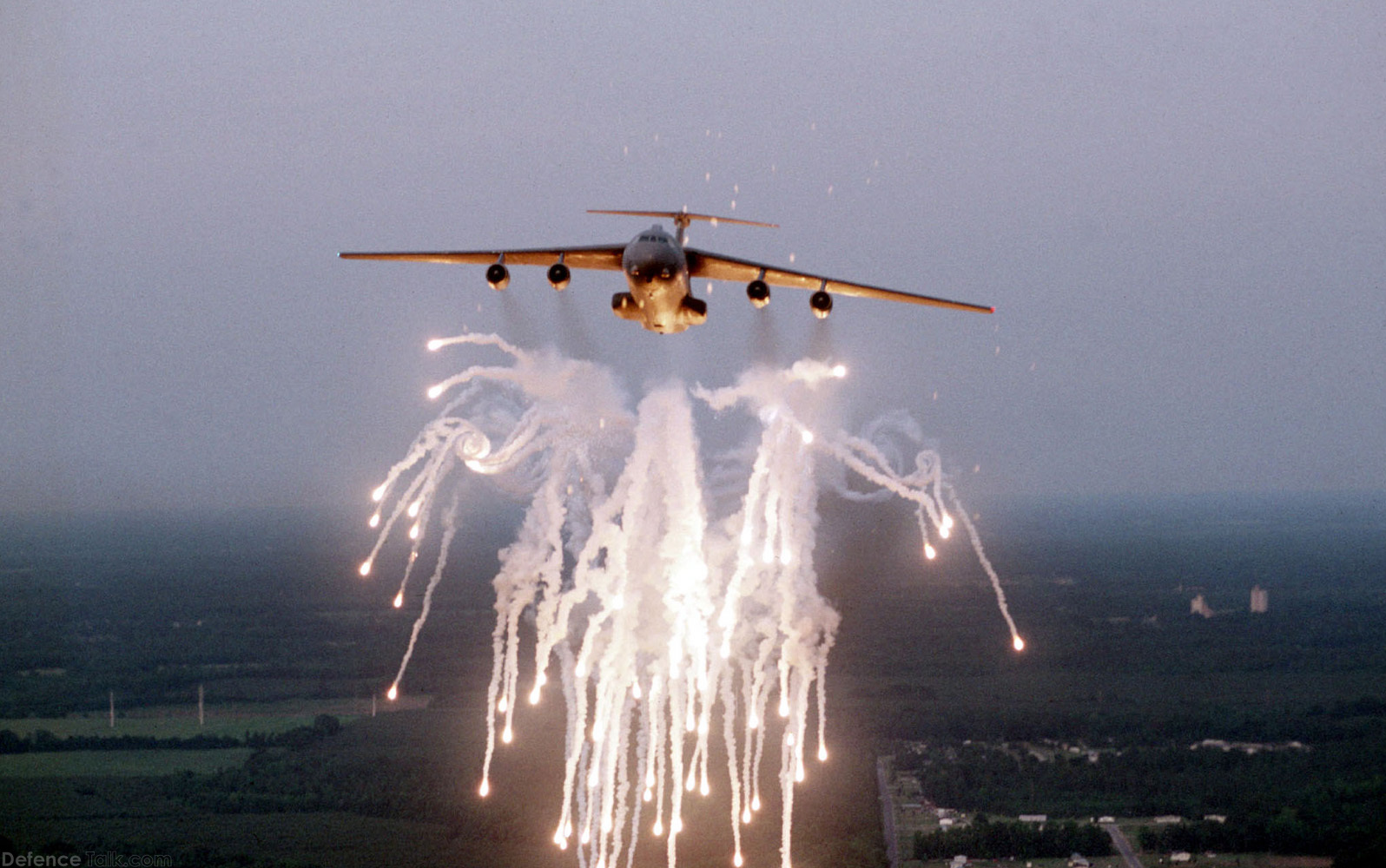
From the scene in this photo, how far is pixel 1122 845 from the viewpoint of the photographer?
56.6m

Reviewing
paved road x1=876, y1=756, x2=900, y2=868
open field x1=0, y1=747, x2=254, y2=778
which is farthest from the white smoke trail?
open field x1=0, y1=747, x2=254, y2=778

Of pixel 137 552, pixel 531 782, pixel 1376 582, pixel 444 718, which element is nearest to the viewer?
pixel 531 782

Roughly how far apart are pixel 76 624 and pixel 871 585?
6419 cm

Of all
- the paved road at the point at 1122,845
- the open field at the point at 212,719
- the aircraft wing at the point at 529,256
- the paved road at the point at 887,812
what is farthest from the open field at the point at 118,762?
the aircraft wing at the point at 529,256

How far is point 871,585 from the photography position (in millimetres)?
100812

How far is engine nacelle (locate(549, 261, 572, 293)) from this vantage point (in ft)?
83.8

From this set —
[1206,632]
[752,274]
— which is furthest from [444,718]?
[1206,632]

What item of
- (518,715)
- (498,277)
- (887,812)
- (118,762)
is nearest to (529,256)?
(498,277)

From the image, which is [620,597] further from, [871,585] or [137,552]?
[137,552]

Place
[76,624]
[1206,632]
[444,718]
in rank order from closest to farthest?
[444,718]
[76,624]
[1206,632]

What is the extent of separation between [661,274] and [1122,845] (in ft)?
138

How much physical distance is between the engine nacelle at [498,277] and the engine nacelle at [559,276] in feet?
2.80

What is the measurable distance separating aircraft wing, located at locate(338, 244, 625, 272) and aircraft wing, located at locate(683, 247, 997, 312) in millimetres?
1602

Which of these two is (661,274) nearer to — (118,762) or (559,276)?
(559,276)
